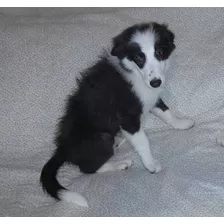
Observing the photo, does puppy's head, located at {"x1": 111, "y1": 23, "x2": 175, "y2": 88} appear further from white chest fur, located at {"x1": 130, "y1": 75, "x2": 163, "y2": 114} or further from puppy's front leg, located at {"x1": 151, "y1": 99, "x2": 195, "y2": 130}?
puppy's front leg, located at {"x1": 151, "y1": 99, "x2": 195, "y2": 130}

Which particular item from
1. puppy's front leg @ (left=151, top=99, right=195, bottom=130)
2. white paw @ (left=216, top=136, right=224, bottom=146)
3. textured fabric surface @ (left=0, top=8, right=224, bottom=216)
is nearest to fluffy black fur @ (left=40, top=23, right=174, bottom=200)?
textured fabric surface @ (left=0, top=8, right=224, bottom=216)

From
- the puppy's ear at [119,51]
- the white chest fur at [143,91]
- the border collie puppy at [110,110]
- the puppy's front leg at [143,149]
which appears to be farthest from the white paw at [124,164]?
the puppy's ear at [119,51]

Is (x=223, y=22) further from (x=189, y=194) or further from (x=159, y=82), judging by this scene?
(x=189, y=194)

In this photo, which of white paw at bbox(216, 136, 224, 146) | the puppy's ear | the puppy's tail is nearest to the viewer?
the puppy's tail

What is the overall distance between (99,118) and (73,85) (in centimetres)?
45

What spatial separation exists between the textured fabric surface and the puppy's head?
447 mm

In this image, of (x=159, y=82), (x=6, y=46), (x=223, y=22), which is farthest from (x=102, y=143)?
(x=223, y=22)

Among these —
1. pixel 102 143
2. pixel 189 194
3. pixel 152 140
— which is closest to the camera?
pixel 189 194

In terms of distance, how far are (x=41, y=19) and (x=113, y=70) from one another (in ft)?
2.76

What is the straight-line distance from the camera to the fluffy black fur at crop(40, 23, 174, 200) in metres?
2.07

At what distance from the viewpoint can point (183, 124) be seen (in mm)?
2344

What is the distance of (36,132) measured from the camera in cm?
244

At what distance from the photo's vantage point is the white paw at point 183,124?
2.34 metres

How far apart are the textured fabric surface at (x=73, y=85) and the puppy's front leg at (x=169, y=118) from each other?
41 millimetres
